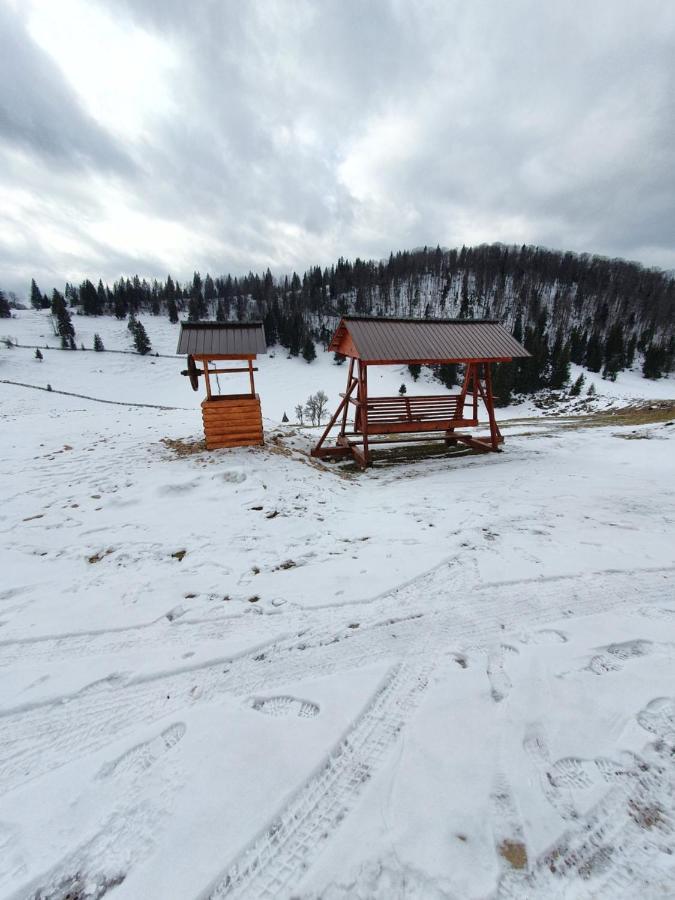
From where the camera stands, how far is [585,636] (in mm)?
3154

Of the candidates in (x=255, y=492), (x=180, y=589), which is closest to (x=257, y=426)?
(x=255, y=492)

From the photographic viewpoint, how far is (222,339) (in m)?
8.73

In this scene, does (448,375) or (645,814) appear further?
(448,375)

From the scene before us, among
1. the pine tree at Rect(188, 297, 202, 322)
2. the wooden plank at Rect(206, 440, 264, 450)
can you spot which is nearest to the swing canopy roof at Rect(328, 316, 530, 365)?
the wooden plank at Rect(206, 440, 264, 450)

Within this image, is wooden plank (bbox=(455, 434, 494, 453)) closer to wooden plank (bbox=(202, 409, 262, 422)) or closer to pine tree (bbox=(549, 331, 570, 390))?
wooden plank (bbox=(202, 409, 262, 422))

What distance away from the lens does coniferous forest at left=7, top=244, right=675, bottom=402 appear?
58250mm

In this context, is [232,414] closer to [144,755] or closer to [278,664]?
[278,664]

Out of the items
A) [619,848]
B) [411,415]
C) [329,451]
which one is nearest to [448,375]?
[411,415]

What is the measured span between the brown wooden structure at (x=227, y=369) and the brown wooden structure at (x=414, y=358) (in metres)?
2.10

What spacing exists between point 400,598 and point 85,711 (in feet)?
9.22

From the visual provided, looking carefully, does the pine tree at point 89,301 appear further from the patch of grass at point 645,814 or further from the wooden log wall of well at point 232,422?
the patch of grass at point 645,814

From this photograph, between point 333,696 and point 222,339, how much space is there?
26.9 ft

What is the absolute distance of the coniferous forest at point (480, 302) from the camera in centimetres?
5825

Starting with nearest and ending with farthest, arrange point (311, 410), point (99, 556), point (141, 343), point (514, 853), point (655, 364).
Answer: point (514, 853), point (99, 556), point (311, 410), point (655, 364), point (141, 343)
